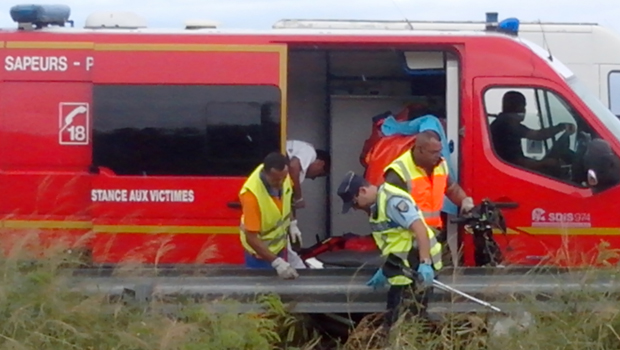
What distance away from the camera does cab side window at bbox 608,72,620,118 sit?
10742 mm

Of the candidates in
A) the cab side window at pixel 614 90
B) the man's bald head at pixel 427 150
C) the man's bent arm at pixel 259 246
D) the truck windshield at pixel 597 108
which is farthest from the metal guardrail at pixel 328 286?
the cab side window at pixel 614 90

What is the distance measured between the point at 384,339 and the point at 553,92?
8.82ft

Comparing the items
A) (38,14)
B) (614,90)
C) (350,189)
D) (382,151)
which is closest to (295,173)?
(382,151)

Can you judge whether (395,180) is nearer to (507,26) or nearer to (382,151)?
(382,151)

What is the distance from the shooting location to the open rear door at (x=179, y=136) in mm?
7586


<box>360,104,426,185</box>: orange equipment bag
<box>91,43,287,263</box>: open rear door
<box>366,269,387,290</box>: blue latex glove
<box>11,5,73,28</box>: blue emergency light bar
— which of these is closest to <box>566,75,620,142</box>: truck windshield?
<box>360,104,426,185</box>: orange equipment bag

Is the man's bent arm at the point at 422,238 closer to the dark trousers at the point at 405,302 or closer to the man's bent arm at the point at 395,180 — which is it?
the dark trousers at the point at 405,302

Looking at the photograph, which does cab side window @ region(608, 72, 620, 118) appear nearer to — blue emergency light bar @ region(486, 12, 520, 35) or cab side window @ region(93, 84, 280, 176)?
blue emergency light bar @ region(486, 12, 520, 35)

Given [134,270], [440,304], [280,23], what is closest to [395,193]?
[440,304]

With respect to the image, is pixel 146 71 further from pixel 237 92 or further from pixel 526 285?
pixel 526 285

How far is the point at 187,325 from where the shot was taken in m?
5.22

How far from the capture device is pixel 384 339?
5855 millimetres

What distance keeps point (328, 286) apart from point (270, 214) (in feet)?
4.26

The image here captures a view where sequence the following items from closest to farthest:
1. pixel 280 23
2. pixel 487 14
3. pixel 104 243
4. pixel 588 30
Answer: pixel 104 243, pixel 487 14, pixel 280 23, pixel 588 30
